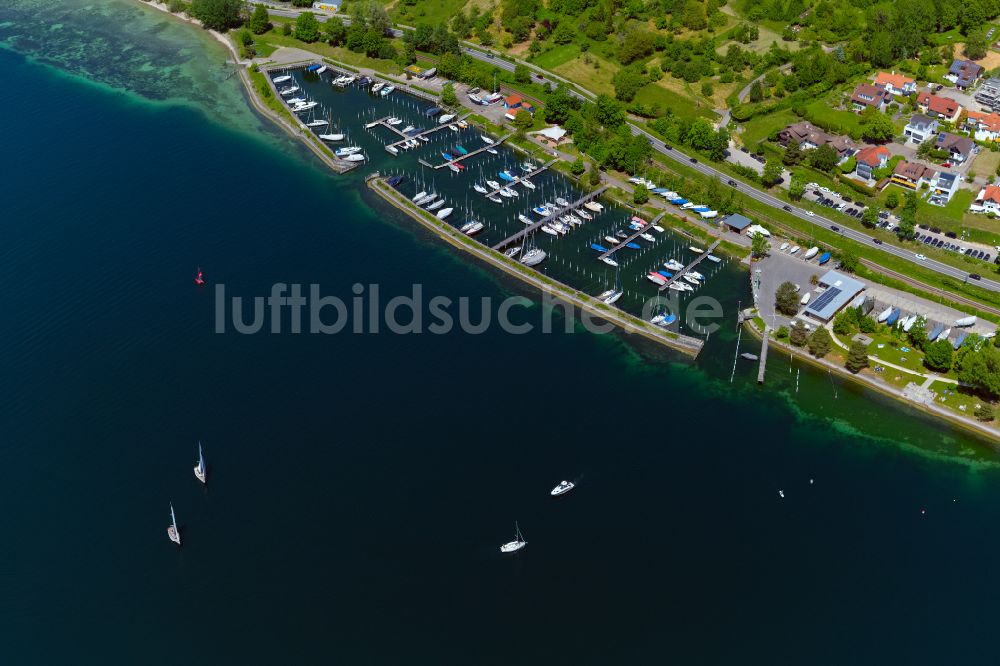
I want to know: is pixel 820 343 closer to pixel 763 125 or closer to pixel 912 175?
pixel 912 175

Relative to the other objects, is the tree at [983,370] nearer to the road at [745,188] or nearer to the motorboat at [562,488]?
the road at [745,188]

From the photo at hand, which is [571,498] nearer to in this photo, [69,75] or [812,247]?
[812,247]

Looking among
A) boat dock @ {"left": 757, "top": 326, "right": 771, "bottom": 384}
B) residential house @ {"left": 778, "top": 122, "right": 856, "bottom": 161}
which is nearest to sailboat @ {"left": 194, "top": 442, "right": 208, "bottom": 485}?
boat dock @ {"left": 757, "top": 326, "right": 771, "bottom": 384}

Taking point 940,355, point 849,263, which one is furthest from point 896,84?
point 940,355

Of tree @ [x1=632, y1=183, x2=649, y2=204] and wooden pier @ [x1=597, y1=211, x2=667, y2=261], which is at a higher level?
tree @ [x1=632, y1=183, x2=649, y2=204]

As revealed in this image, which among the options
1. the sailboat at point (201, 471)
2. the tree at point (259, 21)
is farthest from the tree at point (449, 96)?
the sailboat at point (201, 471)

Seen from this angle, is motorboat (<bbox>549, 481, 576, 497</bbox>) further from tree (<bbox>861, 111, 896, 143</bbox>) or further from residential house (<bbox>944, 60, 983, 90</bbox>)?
residential house (<bbox>944, 60, 983, 90</bbox>)
